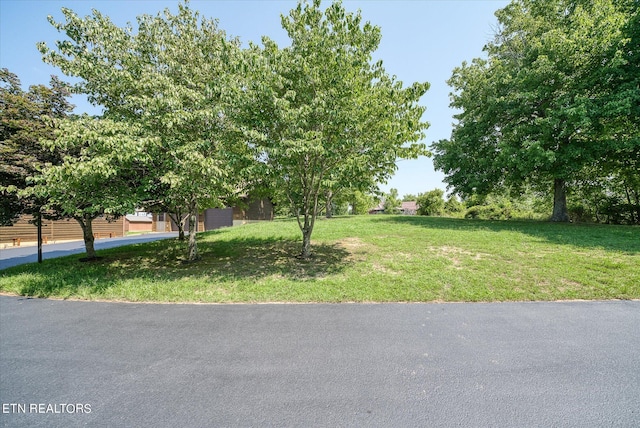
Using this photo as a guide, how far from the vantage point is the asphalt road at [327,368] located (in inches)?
87.7

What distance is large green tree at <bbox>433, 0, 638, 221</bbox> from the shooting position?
11.3 metres

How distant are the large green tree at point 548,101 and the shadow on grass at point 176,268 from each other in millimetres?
10385

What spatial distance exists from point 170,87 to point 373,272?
6.90 m

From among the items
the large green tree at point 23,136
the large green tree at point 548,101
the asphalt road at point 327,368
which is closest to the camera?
the asphalt road at point 327,368

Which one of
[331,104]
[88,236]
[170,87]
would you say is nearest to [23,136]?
[88,236]

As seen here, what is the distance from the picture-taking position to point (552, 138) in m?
12.6

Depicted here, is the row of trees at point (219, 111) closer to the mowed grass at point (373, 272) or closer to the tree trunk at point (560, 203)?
the mowed grass at point (373, 272)

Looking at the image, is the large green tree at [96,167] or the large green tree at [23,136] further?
the large green tree at [23,136]

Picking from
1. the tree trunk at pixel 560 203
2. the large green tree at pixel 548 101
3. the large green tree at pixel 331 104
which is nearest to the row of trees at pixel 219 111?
the large green tree at pixel 331 104

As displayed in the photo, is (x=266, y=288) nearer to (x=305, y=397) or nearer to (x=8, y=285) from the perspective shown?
(x=305, y=397)

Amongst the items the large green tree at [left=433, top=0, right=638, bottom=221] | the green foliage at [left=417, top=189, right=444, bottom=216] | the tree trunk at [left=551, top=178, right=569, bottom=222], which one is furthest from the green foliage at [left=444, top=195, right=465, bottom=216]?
the tree trunk at [left=551, top=178, right=569, bottom=222]

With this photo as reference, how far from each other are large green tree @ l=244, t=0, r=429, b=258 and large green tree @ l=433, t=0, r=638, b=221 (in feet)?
28.4

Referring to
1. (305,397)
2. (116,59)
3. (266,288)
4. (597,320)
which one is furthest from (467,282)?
(116,59)

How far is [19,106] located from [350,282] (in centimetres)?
1059
